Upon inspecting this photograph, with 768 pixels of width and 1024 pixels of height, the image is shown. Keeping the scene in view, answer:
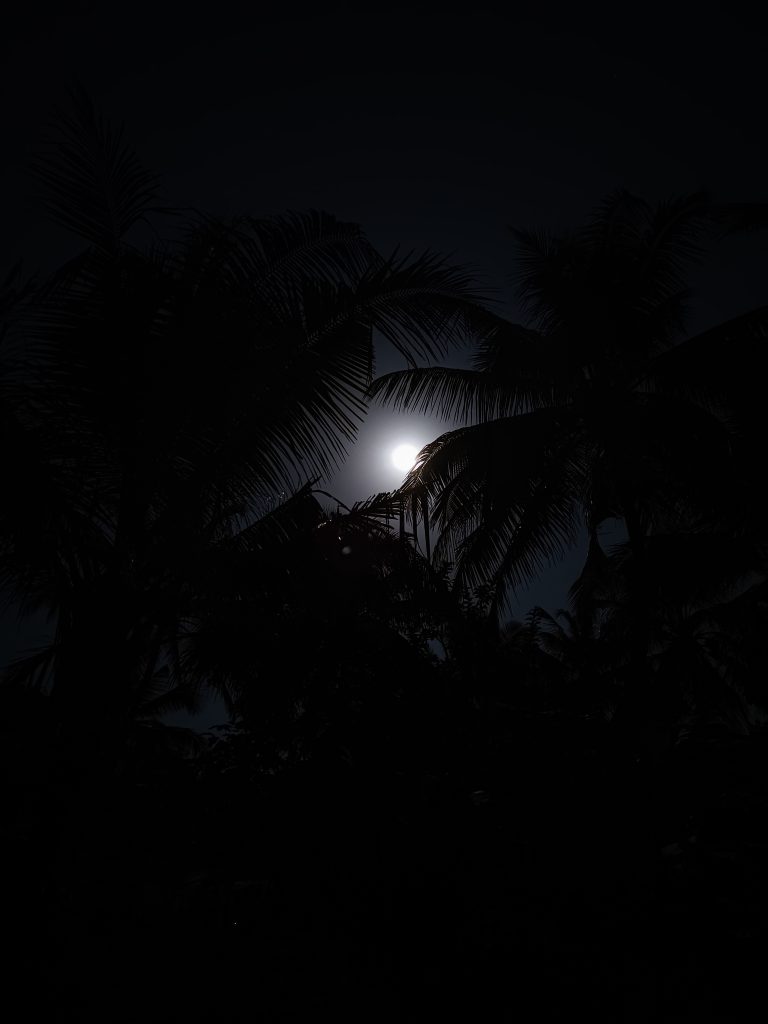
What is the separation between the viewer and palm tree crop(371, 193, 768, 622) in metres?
8.73

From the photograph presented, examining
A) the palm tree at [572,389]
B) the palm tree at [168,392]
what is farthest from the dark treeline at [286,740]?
the palm tree at [572,389]

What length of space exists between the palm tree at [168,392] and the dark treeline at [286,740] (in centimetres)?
2

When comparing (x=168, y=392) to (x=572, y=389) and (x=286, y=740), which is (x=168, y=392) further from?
(x=572, y=389)

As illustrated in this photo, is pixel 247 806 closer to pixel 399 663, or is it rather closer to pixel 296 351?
pixel 399 663

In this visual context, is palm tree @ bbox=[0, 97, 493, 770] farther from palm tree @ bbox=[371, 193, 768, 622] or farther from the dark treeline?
palm tree @ bbox=[371, 193, 768, 622]

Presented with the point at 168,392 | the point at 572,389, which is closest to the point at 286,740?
the point at 168,392

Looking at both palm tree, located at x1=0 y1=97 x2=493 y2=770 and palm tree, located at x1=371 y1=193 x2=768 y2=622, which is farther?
palm tree, located at x1=371 y1=193 x2=768 y2=622

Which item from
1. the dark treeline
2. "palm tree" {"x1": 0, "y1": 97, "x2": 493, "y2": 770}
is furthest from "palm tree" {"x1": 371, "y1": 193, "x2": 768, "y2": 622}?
"palm tree" {"x1": 0, "y1": 97, "x2": 493, "y2": 770}

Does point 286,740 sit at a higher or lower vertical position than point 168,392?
lower

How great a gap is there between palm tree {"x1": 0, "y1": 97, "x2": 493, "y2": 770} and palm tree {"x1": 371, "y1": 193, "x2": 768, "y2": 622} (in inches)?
177

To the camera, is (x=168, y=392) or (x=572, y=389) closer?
(x=168, y=392)

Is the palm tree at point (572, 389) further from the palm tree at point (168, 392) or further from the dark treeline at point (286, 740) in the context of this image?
the palm tree at point (168, 392)

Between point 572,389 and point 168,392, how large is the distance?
643 centimetres

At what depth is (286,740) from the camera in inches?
225
